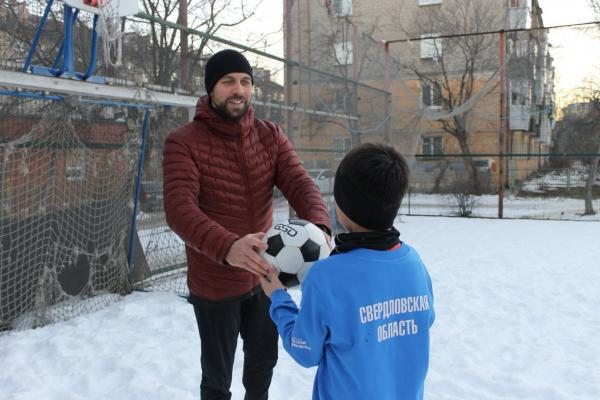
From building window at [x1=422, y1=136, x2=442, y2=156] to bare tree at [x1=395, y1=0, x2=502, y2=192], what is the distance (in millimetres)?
511

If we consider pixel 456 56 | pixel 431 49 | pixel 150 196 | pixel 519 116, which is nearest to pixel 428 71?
pixel 431 49

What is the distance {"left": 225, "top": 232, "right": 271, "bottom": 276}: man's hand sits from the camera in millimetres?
1622

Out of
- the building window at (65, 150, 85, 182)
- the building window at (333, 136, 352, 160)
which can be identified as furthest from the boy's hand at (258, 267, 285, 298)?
the building window at (333, 136, 352, 160)

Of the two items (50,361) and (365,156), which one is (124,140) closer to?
(50,361)

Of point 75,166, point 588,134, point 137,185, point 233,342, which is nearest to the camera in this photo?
point 233,342

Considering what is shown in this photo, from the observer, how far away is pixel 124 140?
5117 millimetres

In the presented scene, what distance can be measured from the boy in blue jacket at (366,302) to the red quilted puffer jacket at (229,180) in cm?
57

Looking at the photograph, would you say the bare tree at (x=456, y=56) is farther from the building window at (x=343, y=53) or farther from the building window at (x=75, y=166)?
the building window at (x=75, y=166)

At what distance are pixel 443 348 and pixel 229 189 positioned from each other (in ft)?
8.09

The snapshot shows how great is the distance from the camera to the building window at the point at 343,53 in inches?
376

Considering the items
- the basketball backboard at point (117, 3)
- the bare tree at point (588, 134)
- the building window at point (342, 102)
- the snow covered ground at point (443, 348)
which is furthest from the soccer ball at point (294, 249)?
the bare tree at point (588, 134)

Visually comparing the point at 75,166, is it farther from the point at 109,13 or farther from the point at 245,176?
the point at 245,176

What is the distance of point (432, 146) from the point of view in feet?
57.0

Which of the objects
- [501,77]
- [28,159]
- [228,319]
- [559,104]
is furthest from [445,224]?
[559,104]
